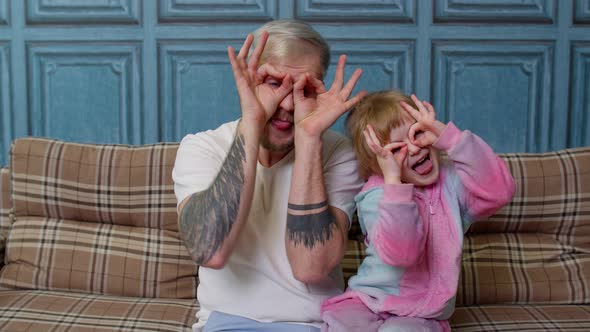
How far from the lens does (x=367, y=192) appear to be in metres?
1.59

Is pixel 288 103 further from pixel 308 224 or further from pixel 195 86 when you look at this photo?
pixel 195 86

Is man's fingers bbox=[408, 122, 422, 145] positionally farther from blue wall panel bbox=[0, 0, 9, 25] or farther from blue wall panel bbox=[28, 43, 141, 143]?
blue wall panel bbox=[0, 0, 9, 25]

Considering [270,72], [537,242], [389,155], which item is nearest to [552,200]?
[537,242]

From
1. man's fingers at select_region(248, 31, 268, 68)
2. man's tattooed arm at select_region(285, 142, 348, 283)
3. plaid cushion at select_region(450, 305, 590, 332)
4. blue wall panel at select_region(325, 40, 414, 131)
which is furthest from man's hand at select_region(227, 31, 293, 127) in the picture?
blue wall panel at select_region(325, 40, 414, 131)

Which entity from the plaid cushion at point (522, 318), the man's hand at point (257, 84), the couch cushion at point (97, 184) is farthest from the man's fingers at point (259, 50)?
the plaid cushion at point (522, 318)

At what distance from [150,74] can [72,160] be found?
53 cm

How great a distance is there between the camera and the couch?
2107 mm

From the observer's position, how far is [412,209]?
1439 mm

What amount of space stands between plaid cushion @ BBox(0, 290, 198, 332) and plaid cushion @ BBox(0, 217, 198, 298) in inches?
1.5

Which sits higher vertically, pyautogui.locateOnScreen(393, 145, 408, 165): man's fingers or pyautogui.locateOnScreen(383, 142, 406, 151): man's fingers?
pyautogui.locateOnScreen(383, 142, 406, 151): man's fingers

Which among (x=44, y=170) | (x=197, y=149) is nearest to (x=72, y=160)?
(x=44, y=170)

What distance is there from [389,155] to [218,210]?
1.32 feet

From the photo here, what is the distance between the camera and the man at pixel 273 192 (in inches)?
58.7

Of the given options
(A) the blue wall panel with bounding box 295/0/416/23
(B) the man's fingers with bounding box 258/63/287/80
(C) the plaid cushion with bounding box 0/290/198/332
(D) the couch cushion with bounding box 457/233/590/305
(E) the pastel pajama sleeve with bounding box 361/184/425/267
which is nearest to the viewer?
(E) the pastel pajama sleeve with bounding box 361/184/425/267
